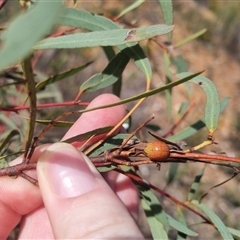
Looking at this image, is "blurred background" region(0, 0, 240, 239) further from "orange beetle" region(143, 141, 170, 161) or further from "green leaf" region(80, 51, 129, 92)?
"orange beetle" region(143, 141, 170, 161)

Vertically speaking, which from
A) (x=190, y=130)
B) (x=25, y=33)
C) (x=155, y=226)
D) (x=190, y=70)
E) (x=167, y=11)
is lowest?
(x=190, y=70)

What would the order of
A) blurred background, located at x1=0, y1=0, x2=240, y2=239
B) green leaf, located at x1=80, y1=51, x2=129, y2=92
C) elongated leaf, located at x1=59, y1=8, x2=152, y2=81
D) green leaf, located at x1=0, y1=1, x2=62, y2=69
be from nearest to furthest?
green leaf, located at x1=0, y1=1, x2=62, y2=69
elongated leaf, located at x1=59, y1=8, x2=152, y2=81
green leaf, located at x1=80, y1=51, x2=129, y2=92
blurred background, located at x1=0, y1=0, x2=240, y2=239

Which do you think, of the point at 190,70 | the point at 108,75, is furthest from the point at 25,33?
the point at 190,70

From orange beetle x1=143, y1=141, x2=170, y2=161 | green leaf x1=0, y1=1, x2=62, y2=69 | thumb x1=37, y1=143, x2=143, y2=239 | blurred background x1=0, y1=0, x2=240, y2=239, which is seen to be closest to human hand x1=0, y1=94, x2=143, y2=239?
thumb x1=37, y1=143, x2=143, y2=239

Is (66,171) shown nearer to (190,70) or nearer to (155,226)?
(155,226)

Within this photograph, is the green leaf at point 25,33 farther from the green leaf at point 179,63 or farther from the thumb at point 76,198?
the green leaf at point 179,63

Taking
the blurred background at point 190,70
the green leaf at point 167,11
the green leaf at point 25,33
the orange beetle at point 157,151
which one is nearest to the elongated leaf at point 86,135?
the orange beetle at point 157,151

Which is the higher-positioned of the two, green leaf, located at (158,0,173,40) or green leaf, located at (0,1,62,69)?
green leaf, located at (0,1,62,69)
